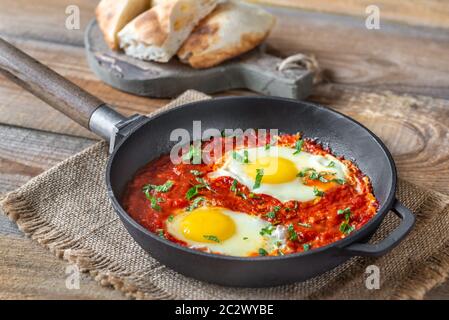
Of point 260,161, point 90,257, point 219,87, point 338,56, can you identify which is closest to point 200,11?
point 219,87

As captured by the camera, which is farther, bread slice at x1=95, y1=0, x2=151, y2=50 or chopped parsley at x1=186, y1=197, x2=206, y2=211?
bread slice at x1=95, y1=0, x2=151, y2=50

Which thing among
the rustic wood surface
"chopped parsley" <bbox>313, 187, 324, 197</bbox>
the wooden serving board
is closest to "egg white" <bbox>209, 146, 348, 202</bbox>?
"chopped parsley" <bbox>313, 187, 324, 197</bbox>

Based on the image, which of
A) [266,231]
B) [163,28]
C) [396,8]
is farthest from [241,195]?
[396,8]

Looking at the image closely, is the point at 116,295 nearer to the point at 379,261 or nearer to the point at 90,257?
the point at 90,257

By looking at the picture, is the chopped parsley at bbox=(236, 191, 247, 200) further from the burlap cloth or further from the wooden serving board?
the wooden serving board

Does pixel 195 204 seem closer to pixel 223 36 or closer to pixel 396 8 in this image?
pixel 223 36

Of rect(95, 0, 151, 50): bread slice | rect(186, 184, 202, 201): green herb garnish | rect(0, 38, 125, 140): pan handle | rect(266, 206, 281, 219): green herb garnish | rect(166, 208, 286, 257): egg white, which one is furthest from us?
rect(95, 0, 151, 50): bread slice

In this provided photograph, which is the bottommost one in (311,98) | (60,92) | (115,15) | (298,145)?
(311,98)

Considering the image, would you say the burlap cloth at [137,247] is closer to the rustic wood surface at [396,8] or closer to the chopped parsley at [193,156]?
the chopped parsley at [193,156]
